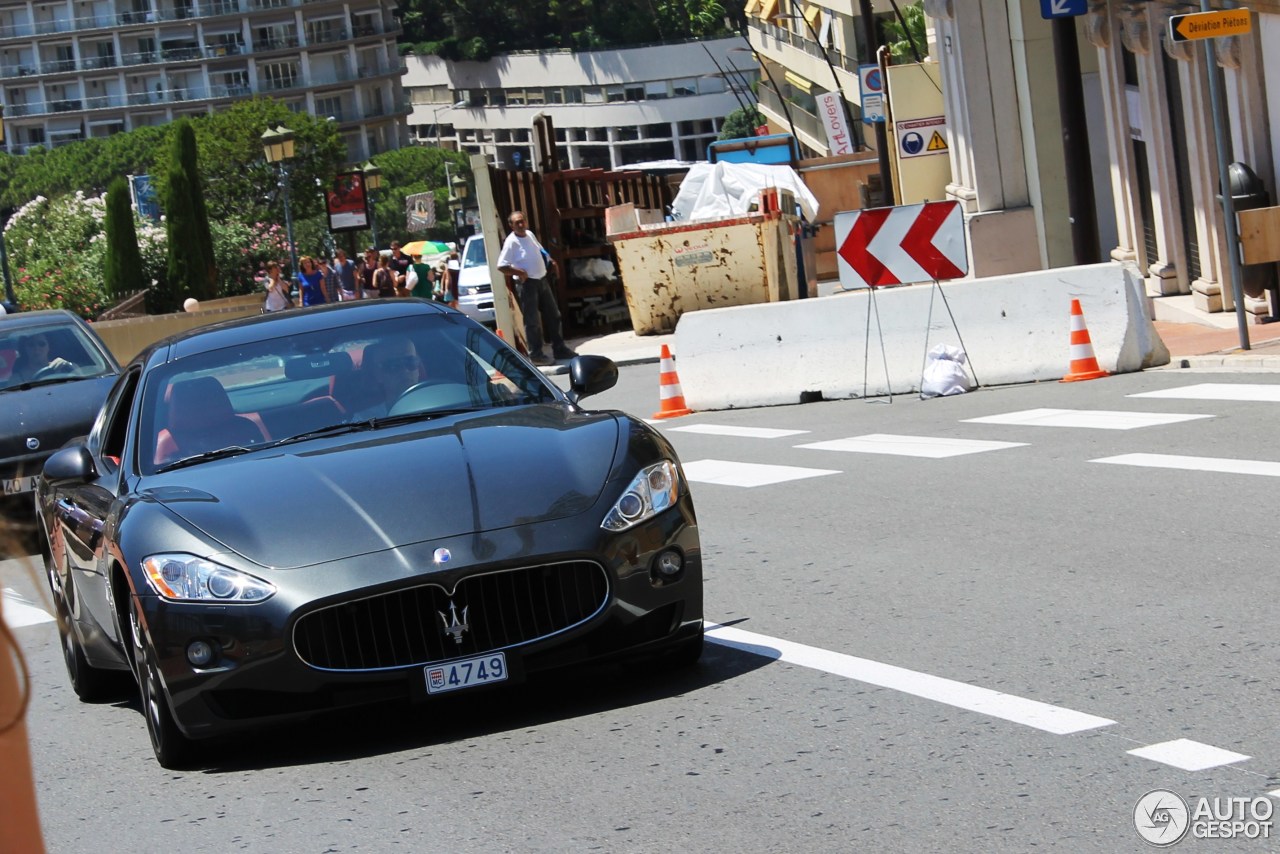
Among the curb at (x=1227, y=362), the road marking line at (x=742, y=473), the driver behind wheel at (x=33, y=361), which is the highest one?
the driver behind wheel at (x=33, y=361)

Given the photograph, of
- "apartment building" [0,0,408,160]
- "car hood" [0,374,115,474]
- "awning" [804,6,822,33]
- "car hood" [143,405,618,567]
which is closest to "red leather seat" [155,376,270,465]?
"car hood" [143,405,618,567]

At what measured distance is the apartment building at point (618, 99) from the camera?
158 m

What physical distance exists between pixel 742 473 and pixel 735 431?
2944mm

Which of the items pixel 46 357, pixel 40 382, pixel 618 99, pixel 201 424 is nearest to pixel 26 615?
pixel 201 424

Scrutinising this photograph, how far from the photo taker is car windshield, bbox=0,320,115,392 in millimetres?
14375

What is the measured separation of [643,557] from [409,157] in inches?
5921

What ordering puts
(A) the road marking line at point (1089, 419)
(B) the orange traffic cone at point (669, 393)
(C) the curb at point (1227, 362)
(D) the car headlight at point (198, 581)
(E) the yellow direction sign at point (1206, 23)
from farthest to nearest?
1. (B) the orange traffic cone at point (669, 393)
2. (E) the yellow direction sign at point (1206, 23)
3. (C) the curb at point (1227, 362)
4. (A) the road marking line at point (1089, 419)
5. (D) the car headlight at point (198, 581)

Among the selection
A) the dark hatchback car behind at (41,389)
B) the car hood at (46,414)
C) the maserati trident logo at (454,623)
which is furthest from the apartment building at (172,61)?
the maserati trident logo at (454,623)

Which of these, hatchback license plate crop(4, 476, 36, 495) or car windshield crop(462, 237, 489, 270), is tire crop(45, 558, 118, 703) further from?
car windshield crop(462, 237, 489, 270)

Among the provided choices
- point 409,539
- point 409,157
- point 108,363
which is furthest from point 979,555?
point 409,157

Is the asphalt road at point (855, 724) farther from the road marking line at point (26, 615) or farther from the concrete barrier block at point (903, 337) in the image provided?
the concrete barrier block at point (903, 337)

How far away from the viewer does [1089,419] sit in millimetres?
13438

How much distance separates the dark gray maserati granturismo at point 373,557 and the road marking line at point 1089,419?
6438 millimetres

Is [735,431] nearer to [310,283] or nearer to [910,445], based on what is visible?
[910,445]
